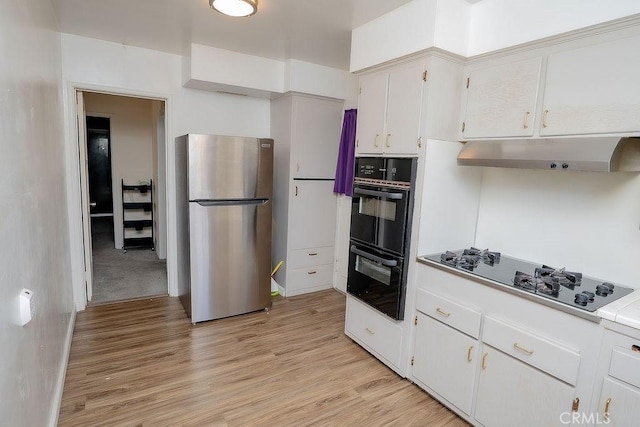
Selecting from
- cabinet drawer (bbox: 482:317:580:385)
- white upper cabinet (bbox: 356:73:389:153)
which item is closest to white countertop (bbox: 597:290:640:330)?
cabinet drawer (bbox: 482:317:580:385)

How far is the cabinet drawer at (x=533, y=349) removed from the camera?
5.34 feet

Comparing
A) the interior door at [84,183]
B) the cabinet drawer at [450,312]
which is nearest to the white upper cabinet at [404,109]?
the cabinet drawer at [450,312]

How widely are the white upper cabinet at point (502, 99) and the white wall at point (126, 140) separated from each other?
4.99m

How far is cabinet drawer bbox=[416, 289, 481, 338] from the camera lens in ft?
6.70

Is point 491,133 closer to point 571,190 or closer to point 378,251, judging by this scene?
point 571,190

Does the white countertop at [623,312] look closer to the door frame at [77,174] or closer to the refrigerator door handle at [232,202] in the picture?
the refrigerator door handle at [232,202]

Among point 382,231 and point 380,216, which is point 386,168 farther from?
point 382,231

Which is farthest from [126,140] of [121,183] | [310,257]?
[310,257]

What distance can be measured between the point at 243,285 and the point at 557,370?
8.23ft

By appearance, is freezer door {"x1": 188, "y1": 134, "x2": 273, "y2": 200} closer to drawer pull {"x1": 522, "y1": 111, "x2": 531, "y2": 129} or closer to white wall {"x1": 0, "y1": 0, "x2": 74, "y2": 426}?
white wall {"x1": 0, "y1": 0, "x2": 74, "y2": 426}

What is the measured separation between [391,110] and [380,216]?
76cm

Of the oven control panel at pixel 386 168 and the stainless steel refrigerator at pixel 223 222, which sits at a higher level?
the oven control panel at pixel 386 168

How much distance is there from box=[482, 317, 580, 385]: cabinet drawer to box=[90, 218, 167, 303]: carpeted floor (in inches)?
131

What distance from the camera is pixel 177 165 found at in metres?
3.42
